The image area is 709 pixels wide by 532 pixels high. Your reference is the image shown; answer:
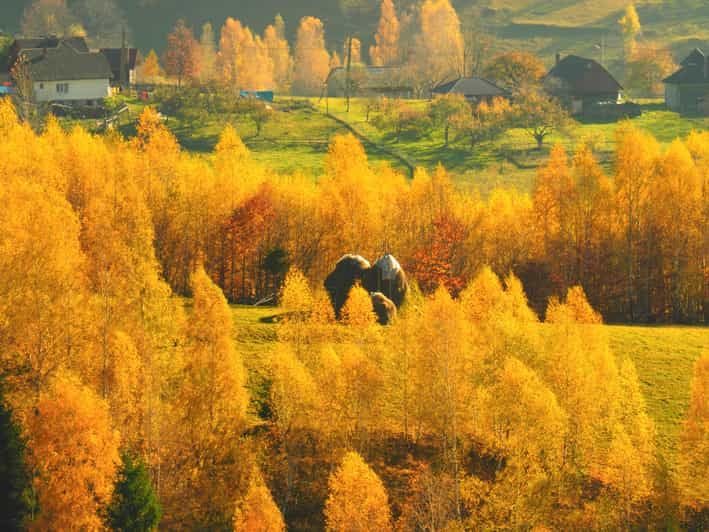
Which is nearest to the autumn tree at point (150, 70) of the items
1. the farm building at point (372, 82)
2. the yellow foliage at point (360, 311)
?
the farm building at point (372, 82)

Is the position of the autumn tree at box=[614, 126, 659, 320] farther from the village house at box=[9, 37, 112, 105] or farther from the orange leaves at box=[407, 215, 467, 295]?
the village house at box=[9, 37, 112, 105]

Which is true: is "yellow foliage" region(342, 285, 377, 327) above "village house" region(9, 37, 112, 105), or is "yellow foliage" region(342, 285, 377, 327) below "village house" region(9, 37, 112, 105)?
below

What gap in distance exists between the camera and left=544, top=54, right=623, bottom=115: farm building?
148 m

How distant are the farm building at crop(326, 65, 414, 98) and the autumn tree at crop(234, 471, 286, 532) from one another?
11953 cm

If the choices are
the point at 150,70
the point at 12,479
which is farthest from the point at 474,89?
the point at 12,479

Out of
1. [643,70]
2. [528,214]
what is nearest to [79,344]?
[528,214]

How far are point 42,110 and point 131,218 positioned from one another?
57366mm

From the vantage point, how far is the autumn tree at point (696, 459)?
5416cm

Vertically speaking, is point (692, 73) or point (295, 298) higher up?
point (692, 73)

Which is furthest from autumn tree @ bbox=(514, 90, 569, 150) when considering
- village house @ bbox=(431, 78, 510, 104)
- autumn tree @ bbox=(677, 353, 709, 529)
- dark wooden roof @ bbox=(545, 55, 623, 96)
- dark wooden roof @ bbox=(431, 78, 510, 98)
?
autumn tree @ bbox=(677, 353, 709, 529)

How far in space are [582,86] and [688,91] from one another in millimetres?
14821

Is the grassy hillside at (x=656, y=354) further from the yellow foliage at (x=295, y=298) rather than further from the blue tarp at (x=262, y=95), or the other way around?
the blue tarp at (x=262, y=95)

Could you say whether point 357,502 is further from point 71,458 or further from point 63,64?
point 63,64

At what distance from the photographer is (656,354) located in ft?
235
